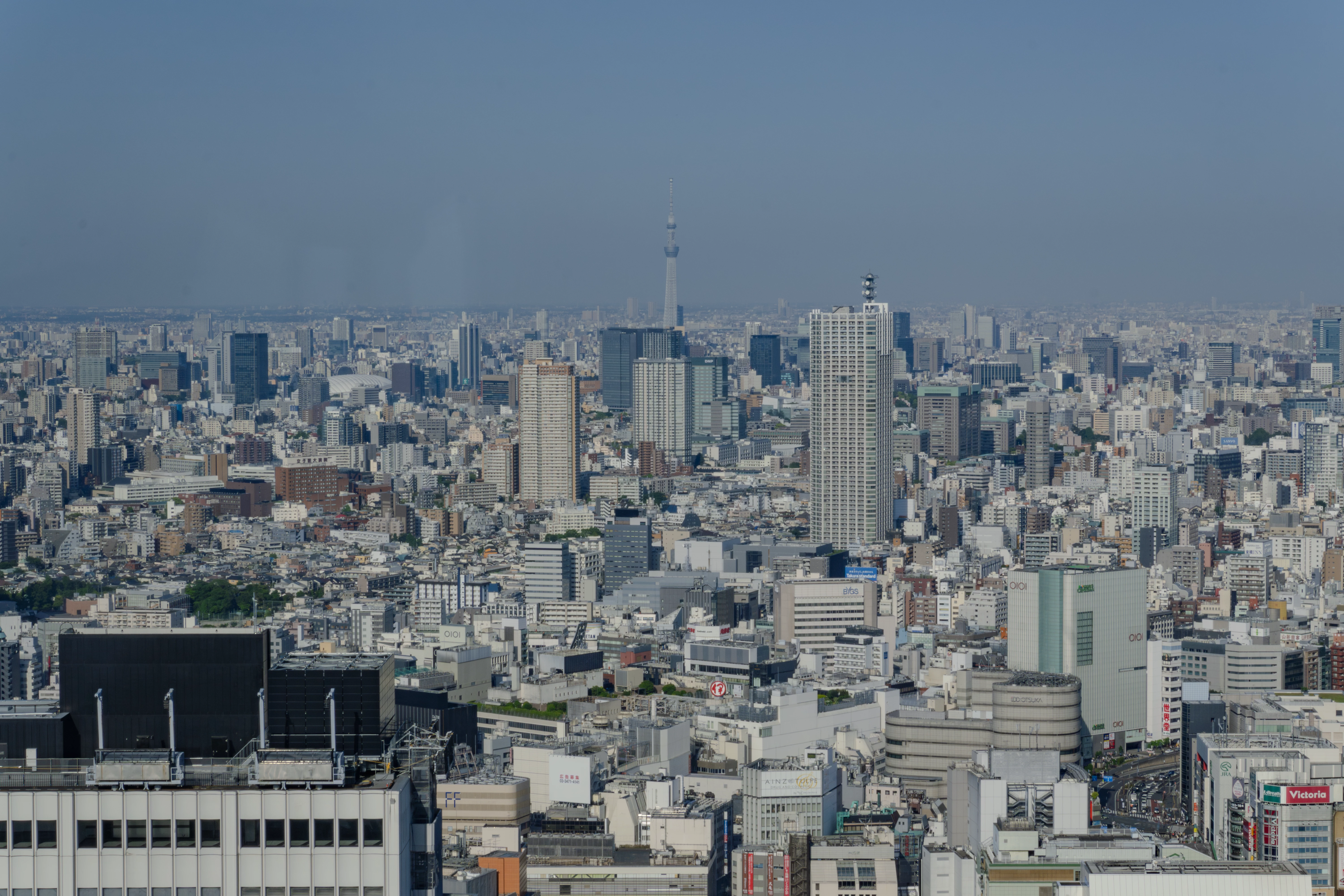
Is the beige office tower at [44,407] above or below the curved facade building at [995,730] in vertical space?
above

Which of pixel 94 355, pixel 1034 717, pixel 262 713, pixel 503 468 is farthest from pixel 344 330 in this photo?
pixel 262 713

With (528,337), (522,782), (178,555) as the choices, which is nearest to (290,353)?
(528,337)

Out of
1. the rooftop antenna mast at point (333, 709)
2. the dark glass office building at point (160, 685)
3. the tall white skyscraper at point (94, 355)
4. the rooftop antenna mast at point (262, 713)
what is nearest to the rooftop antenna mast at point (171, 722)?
the dark glass office building at point (160, 685)

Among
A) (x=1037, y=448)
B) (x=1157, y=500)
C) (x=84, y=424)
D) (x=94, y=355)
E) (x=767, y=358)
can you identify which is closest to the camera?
(x=1157, y=500)

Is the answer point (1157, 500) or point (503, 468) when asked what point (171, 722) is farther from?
point (503, 468)

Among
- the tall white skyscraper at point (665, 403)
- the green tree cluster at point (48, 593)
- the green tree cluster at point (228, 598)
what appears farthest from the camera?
the tall white skyscraper at point (665, 403)

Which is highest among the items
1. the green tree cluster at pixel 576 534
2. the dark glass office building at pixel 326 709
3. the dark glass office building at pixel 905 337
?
the dark glass office building at pixel 905 337

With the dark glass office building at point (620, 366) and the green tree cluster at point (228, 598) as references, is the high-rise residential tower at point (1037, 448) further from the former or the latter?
the green tree cluster at point (228, 598)

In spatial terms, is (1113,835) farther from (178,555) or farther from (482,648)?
(178,555)
